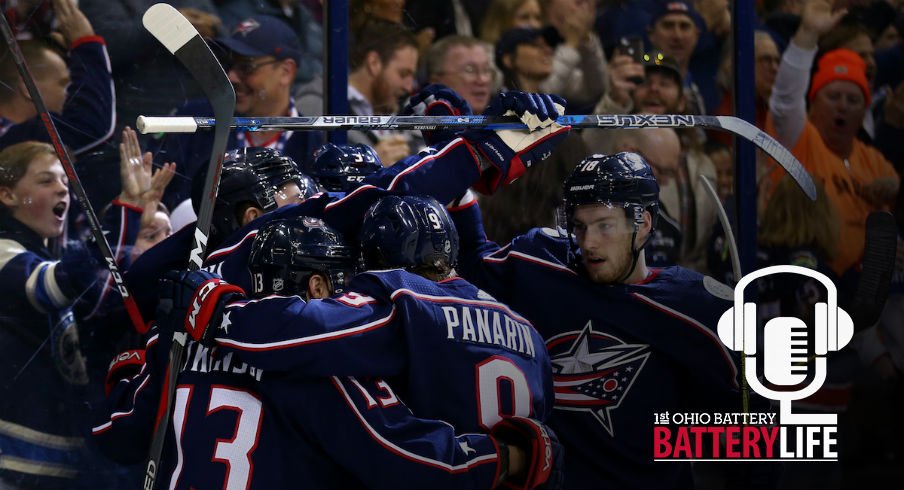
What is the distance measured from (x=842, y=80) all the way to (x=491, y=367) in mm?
2382

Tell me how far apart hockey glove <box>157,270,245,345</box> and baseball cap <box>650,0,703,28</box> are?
221cm

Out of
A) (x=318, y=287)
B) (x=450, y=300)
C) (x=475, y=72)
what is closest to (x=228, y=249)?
(x=318, y=287)

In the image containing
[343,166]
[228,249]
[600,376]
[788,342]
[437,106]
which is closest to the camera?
[228,249]

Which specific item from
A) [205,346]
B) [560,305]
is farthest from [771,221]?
[205,346]

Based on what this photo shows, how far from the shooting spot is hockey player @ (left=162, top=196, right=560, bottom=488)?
2.08 m

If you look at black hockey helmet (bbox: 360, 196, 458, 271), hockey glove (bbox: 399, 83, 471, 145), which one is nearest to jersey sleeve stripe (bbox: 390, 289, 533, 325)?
black hockey helmet (bbox: 360, 196, 458, 271)

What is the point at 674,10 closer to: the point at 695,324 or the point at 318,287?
the point at 695,324

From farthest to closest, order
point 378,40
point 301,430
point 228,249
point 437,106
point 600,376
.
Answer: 1. point 378,40
2. point 437,106
3. point 600,376
4. point 228,249
5. point 301,430

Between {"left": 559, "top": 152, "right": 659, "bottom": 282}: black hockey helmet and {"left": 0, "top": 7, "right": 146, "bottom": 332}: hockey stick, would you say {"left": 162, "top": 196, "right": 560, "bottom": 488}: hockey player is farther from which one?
{"left": 0, "top": 7, "right": 146, "bottom": 332}: hockey stick

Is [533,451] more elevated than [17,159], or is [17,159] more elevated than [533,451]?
[17,159]

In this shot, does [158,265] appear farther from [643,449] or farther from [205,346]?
[643,449]

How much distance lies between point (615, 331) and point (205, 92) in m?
1.16

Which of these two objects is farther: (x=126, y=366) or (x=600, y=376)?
(x=600, y=376)

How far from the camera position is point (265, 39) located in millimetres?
3525
